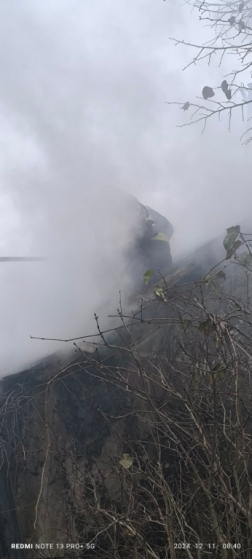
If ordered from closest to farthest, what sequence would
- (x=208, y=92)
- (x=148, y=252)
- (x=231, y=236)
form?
(x=231, y=236) < (x=208, y=92) < (x=148, y=252)

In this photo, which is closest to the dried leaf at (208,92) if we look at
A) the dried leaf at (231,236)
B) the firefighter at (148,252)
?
the dried leaf at (231,236)

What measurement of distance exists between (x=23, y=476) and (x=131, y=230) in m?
3.78

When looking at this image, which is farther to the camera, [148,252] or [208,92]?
[148,252]

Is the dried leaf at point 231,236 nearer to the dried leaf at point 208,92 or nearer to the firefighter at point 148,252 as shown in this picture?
the dried leaf at point 208,92

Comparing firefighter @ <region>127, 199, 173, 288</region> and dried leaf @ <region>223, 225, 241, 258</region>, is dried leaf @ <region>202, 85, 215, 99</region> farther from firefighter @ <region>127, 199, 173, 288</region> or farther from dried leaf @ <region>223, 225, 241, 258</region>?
firefighter @ <region>127, 199, 173, 288</region>

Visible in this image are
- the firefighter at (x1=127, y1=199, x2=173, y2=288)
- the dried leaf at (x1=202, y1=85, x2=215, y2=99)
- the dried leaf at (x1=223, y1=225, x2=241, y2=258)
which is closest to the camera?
the dried leaf at (x1=223, y1=225, x2=241, y2=258)

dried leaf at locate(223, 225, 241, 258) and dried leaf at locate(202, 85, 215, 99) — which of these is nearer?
dried leaf at locate(223, 225, 241, 258)

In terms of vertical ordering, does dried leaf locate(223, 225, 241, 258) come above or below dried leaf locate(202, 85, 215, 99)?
below

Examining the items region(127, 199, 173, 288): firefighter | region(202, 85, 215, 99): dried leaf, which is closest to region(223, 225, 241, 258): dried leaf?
region(202, 85, 215, 99): dried leaf

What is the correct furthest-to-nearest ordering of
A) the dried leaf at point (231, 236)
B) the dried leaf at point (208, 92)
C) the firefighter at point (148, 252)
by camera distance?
the firefighter at point (148, 252) → the dried leaf at point (208, 92) → the dried leaf at point (231, 236)

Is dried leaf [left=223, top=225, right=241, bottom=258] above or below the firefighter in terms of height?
below

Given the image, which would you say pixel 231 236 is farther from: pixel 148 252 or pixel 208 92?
pixel 148 252

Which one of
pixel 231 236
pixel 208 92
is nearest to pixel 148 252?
pixel 208 92

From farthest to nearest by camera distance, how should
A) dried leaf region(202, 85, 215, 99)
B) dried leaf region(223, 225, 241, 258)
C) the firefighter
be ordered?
the firefighter < dried leaf region(202, 85, 215, 99) < dried leaf region(223, 225, 241, 258)
